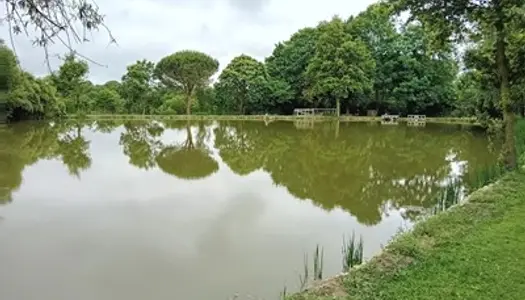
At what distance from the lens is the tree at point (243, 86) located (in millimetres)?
32719

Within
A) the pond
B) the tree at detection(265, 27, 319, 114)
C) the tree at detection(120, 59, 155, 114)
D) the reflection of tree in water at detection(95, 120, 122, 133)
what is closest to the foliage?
the tree at detection(265, 27, 319, 114)

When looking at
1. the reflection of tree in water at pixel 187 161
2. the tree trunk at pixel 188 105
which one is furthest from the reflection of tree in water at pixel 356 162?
the tree trunk at pixel 188 105

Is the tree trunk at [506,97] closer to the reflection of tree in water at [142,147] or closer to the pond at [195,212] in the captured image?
the pond at [195,212]

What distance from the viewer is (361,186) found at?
929cm

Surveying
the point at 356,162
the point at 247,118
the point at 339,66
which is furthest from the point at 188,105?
the point at 356,162

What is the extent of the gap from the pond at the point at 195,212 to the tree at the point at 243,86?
17.7 m

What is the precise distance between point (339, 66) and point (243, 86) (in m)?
7.60

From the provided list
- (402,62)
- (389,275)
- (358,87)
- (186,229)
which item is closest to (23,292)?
(186,229)

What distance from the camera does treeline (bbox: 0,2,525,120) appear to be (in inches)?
1154

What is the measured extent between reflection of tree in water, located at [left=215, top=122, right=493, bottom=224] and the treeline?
30.8ft

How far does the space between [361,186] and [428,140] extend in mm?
10089

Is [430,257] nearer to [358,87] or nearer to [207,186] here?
[207,186]

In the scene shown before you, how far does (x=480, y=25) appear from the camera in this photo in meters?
7.46

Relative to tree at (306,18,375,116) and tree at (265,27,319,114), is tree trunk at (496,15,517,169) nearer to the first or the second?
tree at (306,18,375,116)
